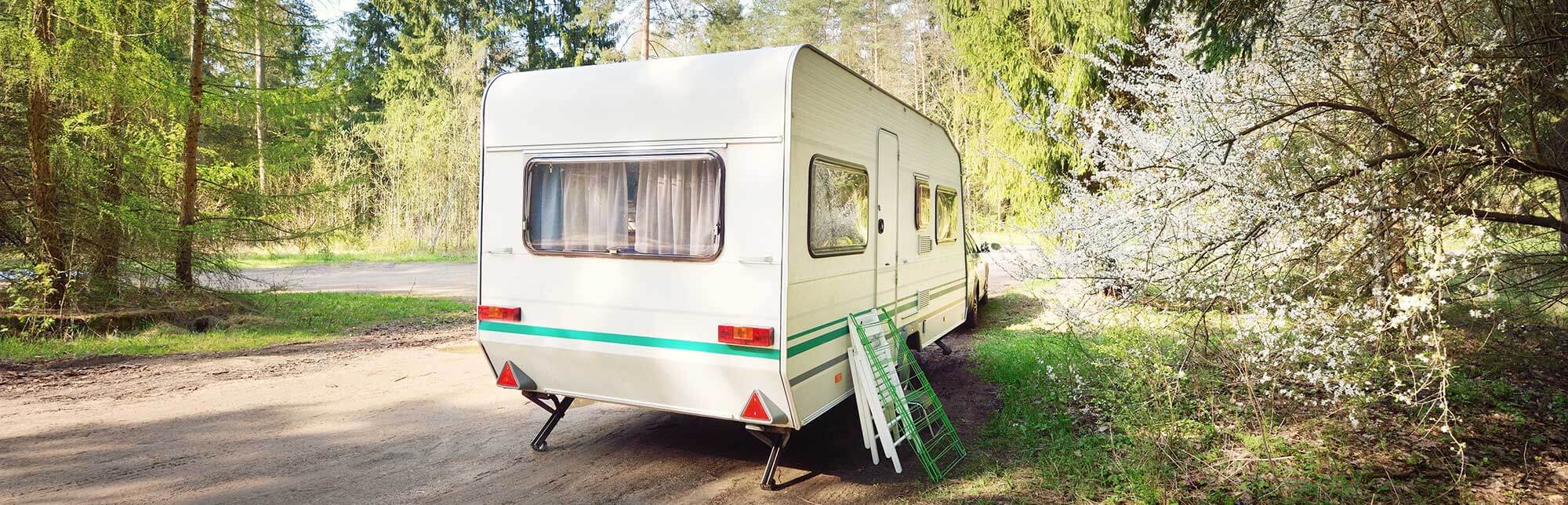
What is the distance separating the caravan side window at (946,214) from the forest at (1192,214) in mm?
615

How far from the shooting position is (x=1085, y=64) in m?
10.7

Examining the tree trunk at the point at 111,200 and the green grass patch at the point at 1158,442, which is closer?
the green grass patch at the point at 1158,442

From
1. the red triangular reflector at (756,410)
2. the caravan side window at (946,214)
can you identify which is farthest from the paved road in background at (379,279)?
the red triangular reflector at (756,410)

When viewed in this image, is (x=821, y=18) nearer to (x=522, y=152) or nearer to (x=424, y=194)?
(x=424, y=194)

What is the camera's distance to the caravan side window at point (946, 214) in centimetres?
706

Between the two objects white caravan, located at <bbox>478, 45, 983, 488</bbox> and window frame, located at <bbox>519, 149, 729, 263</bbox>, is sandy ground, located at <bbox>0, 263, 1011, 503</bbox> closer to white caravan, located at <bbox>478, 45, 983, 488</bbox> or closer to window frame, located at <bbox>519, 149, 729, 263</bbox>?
white caravan, located at <bbox>478, 45, 983, 488</bbox>

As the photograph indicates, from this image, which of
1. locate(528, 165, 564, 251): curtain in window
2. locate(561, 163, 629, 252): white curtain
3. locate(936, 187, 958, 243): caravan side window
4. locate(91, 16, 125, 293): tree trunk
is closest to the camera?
locate(561, 163, 629, 252): white curtain

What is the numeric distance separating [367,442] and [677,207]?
8.87 feet

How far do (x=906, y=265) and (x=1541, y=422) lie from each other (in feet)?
13.6

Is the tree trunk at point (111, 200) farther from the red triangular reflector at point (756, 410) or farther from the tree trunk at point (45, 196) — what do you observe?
the red triangular reflector at point (756, 410)

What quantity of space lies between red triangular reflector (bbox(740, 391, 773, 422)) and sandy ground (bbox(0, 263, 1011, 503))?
48cm

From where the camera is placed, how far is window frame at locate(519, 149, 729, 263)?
4332 millimetres

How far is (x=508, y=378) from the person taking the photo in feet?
16.4

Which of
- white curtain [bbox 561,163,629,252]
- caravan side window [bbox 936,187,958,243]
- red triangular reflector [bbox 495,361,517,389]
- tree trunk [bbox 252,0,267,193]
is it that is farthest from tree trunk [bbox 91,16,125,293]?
caravan side window [bbox 936,187,958,243]
